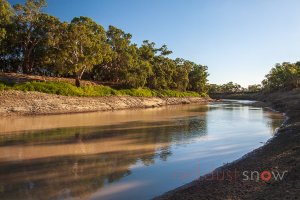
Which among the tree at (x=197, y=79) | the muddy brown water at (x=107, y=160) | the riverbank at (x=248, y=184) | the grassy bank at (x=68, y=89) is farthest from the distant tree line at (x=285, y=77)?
the riverbank at (x=248, y=184)

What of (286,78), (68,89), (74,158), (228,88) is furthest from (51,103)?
(228,88)

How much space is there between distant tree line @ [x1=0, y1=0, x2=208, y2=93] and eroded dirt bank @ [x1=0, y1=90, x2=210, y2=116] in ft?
22.8

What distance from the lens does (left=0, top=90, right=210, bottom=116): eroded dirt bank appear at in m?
40.0

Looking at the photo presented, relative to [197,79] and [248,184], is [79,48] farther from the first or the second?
[197,79]

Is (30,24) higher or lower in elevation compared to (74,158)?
higher

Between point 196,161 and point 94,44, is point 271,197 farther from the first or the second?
point 94,44

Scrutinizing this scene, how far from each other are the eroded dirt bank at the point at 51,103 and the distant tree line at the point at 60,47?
6946 millimetres

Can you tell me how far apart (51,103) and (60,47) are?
1373 cm

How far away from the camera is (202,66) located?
432ft

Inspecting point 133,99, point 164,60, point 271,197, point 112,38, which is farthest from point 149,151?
point 164,60

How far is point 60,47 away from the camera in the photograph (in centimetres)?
5466

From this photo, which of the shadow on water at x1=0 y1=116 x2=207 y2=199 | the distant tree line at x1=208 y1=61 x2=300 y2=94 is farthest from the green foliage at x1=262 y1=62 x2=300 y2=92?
the shadow on water at x1=0 y1=116 x2=207 y2=199

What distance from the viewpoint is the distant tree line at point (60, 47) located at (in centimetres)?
5312

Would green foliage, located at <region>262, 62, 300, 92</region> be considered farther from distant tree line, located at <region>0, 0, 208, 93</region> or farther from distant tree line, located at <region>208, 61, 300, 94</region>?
distant tree line, located at <region>0, 0, 208, 93</region>
